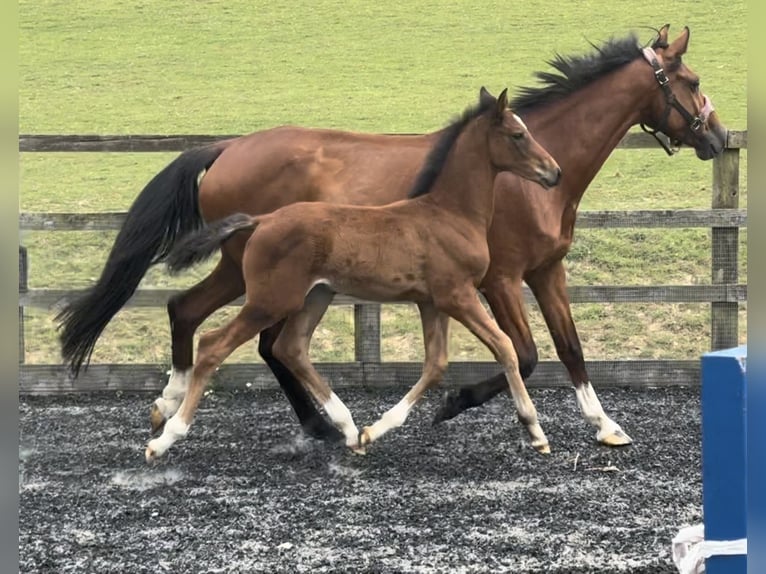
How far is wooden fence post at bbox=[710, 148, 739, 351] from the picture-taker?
7.00 metres

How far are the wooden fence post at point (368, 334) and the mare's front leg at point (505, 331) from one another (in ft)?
4.86

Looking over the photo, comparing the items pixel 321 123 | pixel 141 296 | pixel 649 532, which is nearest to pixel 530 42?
pixel 321 123

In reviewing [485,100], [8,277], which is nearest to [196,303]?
[485,100]

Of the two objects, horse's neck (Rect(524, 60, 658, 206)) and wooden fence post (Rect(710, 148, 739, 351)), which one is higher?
horse's neck (Rect(524, 60, 658, 206))

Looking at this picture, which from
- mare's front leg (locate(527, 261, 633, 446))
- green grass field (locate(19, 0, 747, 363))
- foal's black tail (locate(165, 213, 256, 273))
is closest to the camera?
foal's black tail (locate(165, 213, 256, 273))

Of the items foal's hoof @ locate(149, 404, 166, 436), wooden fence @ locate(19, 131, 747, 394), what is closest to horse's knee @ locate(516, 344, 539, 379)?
wooden fence @ locate(19, 131, 747, 394)

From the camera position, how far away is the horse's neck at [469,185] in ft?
16.7

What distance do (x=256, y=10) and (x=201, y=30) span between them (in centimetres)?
144

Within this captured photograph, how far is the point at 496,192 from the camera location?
5.50m

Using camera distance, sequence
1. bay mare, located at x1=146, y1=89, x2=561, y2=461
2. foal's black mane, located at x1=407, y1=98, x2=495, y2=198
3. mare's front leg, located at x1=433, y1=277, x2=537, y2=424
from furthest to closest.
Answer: mare's front leg, located at x1=433, y1=277, x2=537, y2=424, foal's black mane, located at x1=407, y1=98, x2=495, y2=198, bay mare, located at x1=146, y1=89, x2=561, y2=461

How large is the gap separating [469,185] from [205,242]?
128 centimetres

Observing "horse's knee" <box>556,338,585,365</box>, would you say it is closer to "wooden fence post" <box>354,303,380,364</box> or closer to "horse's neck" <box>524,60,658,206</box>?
"horse's neck" <box>524,60,658,206</box>

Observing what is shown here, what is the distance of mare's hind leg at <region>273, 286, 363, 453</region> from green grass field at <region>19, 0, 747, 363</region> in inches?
87.2

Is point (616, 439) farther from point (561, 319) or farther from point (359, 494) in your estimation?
point (359, 494)
